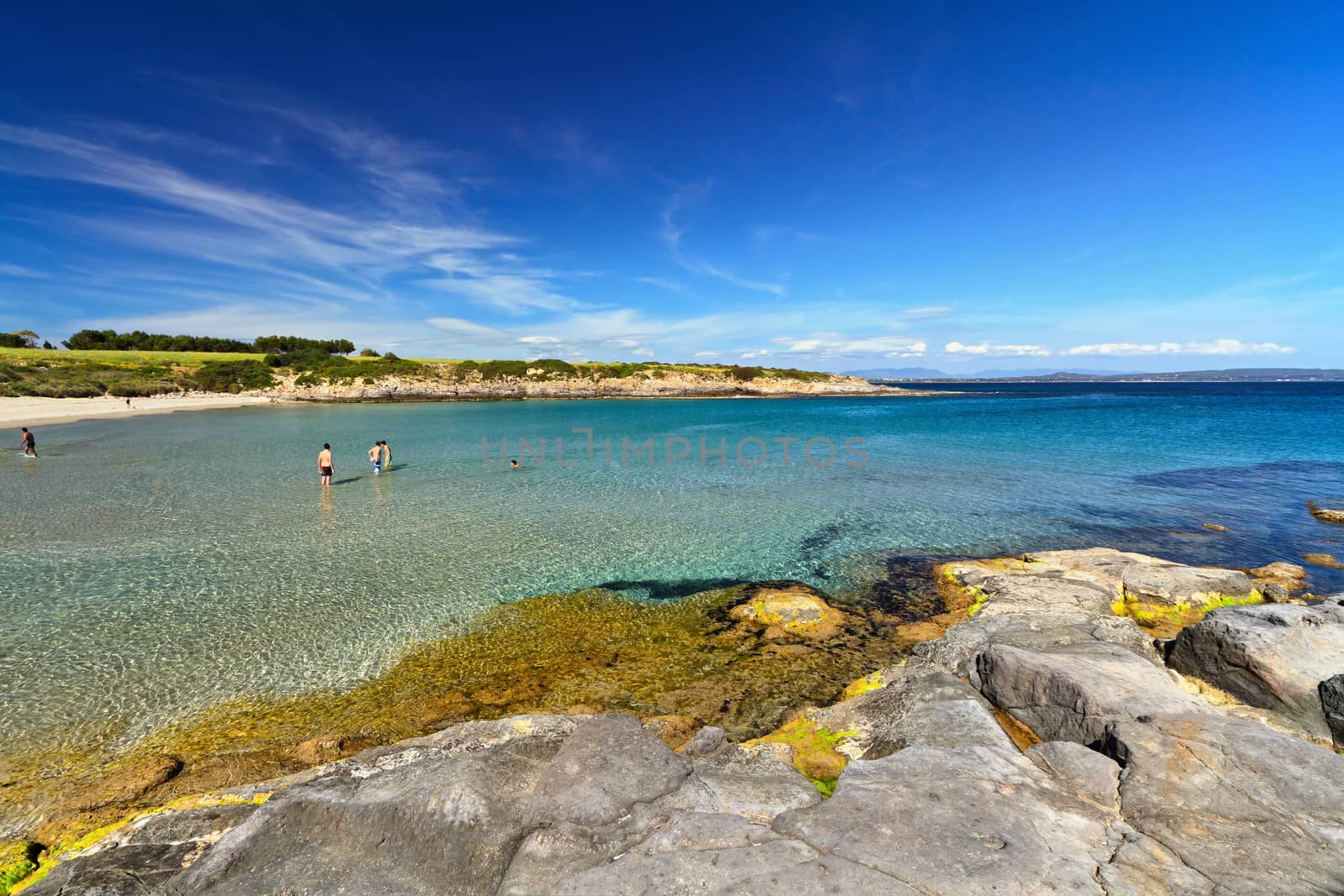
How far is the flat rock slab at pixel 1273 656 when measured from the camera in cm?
687

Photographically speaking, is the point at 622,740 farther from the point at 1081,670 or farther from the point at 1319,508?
the point at 1319,508

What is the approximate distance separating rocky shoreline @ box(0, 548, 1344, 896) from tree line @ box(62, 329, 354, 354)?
145302 mm

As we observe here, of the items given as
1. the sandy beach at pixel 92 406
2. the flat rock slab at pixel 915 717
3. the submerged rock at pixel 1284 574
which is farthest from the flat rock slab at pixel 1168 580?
the sandy beach at pixel 92 406

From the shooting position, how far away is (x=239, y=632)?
10.9m

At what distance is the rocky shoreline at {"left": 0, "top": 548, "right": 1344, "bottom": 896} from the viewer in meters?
4.06

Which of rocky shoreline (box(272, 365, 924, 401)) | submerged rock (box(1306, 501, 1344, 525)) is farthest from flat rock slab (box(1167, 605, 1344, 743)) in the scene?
rocky shoreline (box(272, 365, 924, 401))

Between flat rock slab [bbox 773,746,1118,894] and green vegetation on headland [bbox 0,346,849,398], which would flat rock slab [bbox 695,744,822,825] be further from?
green vegetation on headland [bbox 0,346,849,398]

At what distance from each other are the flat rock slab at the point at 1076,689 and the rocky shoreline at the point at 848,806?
3 cm

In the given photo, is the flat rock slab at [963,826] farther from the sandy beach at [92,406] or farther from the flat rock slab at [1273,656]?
the sandy beach at [92,406]

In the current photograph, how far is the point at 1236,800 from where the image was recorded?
15.8 ft

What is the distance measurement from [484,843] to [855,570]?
12103 mm

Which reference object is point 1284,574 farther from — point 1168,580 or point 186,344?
point 186,344

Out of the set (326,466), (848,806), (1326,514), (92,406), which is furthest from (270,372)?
(1326,514)

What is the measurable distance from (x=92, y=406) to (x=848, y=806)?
88.3m
